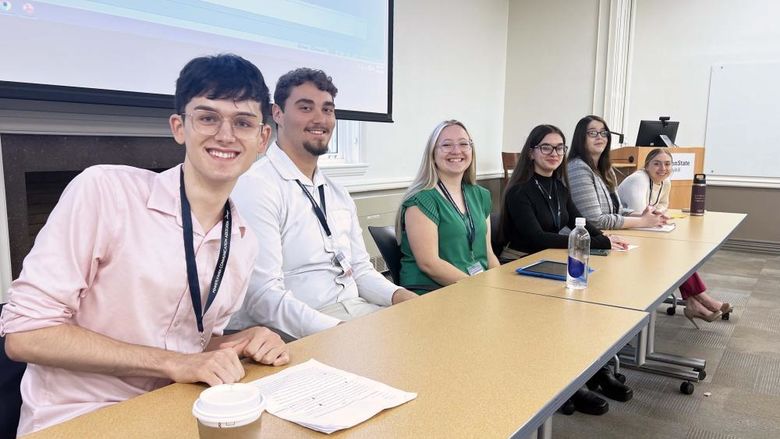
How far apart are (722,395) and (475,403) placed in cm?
217

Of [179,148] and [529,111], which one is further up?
[529,111]

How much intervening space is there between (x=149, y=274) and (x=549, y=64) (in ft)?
21.3

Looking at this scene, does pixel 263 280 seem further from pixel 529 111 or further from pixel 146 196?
pixel 529 111

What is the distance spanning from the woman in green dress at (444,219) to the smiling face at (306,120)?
59 cm

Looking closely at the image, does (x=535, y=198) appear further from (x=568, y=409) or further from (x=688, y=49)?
(x=688, y=49)

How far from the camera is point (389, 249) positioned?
2.40 meters

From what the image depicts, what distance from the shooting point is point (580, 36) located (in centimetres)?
658

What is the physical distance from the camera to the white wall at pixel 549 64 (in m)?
6.57

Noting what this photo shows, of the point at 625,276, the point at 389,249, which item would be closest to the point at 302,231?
the point at 389,249

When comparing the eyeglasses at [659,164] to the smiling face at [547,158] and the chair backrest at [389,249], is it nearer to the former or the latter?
the smiling face at [547,158]

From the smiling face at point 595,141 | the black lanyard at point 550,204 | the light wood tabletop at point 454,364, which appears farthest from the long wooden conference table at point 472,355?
the smiling face at point 595,141

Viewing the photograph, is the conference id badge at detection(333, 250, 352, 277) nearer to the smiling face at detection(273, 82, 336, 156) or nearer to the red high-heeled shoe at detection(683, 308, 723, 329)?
the smiling face at detection(273, 82, 336, 156)

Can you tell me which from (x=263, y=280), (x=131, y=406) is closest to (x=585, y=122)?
(x=263, y=280)

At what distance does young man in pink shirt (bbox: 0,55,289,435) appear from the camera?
1018mm
